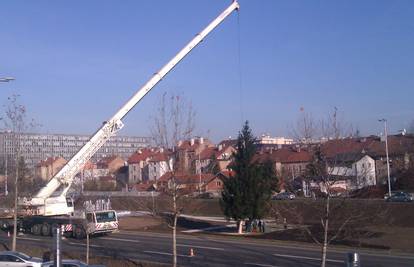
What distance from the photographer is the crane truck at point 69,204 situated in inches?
1540

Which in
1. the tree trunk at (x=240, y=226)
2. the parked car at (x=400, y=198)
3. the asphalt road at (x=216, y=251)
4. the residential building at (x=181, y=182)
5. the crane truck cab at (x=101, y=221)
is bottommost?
the asphalt road at (x=216, y=251)

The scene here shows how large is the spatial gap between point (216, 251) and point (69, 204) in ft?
48.1

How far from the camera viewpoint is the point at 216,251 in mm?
31625

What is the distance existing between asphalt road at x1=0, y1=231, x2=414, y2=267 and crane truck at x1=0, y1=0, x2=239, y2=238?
920 mm

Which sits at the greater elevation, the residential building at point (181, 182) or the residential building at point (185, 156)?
the residential building at point (185, 156)

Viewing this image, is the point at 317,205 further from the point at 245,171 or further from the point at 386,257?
the point at 245,171

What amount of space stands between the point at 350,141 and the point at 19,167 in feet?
54.3

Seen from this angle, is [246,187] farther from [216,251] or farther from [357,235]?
[357,235]

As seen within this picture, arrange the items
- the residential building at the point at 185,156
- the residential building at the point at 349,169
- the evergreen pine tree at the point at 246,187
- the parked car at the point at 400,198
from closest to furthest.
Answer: the residential building at the point at 349,169
the residential building at the point at 185,156
the evergreen pine tree at the point at 246,187
the parked car at the point at 400,198

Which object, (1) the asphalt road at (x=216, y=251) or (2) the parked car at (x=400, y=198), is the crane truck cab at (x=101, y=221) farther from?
(2) the parked car at (x=400, y=198)

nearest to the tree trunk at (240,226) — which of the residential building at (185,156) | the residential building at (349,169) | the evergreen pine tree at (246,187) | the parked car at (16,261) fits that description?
the evergreen pine tree at (246,187)

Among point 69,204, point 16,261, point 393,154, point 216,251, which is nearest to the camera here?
point 16,261

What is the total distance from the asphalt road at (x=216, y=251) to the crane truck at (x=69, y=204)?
0.92 m

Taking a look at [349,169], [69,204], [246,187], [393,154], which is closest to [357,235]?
[349,169]
